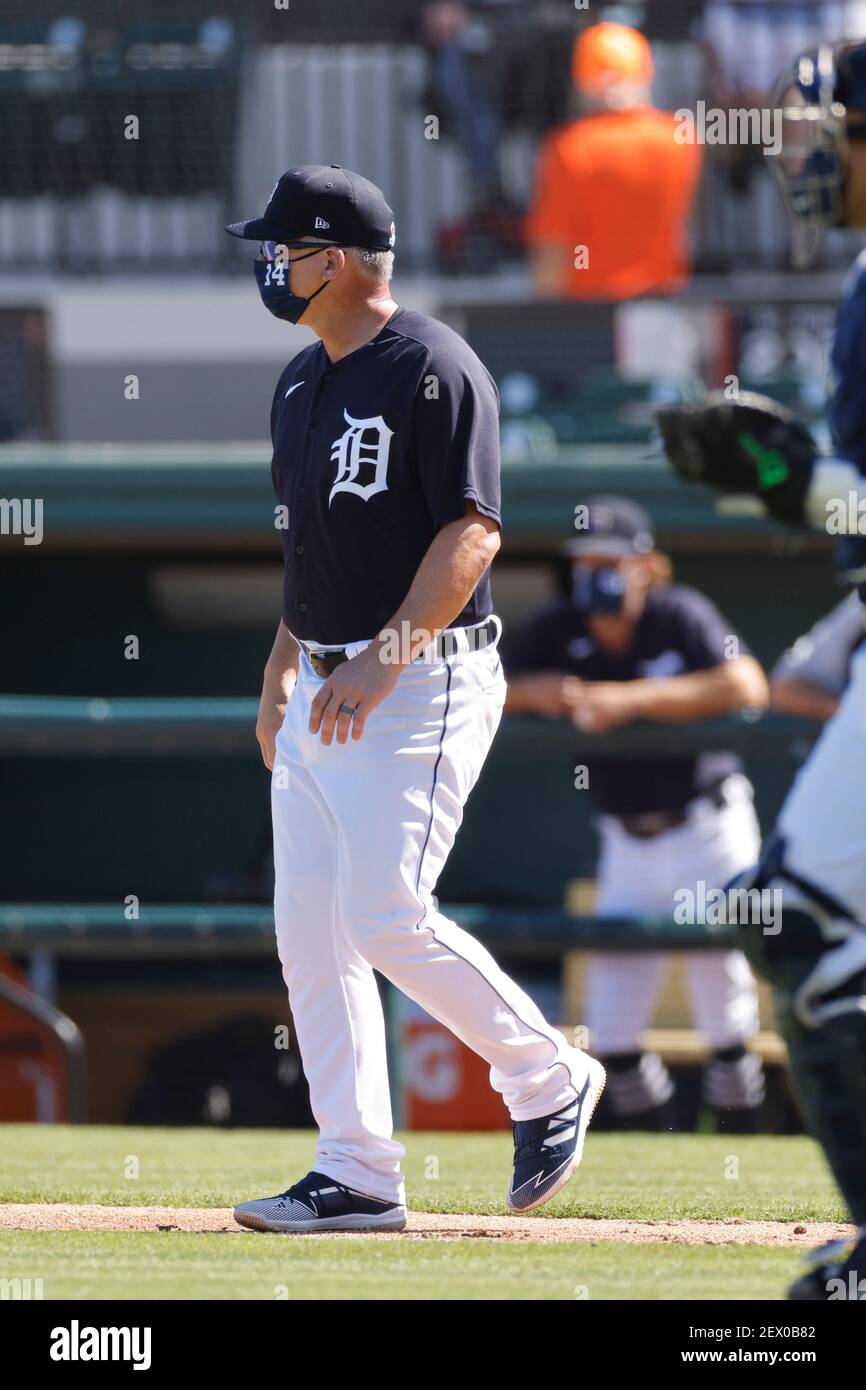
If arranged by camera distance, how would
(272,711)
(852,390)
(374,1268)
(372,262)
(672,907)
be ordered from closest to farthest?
(852,390) < (374,1268) < (372,262) < (272,711) < (672,907)

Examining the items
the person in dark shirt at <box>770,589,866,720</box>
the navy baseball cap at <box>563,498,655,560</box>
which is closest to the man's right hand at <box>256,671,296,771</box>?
the person in dark shirt at <box>770,589,866,720</box>

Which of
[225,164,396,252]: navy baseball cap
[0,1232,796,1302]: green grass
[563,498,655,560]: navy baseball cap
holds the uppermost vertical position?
[225,164,396,252]: navy baseball cap

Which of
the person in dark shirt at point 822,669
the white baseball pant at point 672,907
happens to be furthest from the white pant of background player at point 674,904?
A: the person in dark shirt at point 822,669

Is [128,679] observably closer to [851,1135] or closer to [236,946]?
[236,946]

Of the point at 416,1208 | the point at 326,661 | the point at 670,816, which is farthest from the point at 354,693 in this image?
the point at 670,816

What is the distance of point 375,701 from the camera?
377 centimetres

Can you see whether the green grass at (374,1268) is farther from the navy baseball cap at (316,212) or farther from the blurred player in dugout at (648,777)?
the blurred player in dugout at (648,777)

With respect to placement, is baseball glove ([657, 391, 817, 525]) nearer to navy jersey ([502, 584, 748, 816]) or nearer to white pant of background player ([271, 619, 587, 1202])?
white pant of background player ([271, 619, 587, 1202])

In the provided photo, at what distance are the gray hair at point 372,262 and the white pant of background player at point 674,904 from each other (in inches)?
138

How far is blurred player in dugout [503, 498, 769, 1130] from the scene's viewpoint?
7125 millimetres

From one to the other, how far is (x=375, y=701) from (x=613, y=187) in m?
5.52

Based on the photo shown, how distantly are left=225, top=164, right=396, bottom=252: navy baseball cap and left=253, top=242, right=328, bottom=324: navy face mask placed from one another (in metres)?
0.03

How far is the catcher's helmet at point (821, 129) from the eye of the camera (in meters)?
3.21

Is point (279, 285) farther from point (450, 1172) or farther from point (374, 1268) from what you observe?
point (450, 1172)
